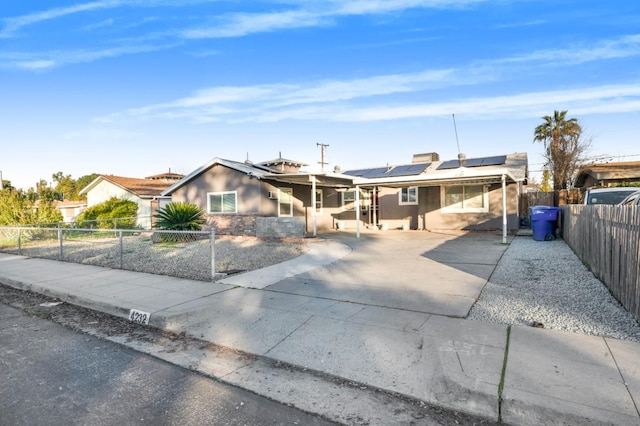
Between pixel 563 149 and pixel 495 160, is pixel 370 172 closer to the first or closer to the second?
pixel 495 160

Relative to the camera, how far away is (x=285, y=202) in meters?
18.1

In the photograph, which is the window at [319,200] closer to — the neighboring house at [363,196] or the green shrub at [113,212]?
the neighboring house at [363,196]

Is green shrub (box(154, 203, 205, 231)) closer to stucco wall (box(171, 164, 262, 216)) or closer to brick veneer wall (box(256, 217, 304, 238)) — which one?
stucco wall (box(171, 164, 262, 216))

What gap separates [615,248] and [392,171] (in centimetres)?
1476

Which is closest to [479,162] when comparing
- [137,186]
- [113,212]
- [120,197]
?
[113,212]

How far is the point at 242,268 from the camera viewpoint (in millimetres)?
9039

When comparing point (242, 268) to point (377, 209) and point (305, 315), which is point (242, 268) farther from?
point (377, 209)

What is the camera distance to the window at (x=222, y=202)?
1741 centimetres

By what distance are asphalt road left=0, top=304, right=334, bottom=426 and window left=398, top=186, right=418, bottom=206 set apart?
16130 millimetres

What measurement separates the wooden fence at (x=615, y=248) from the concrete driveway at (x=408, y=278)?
6.35ft

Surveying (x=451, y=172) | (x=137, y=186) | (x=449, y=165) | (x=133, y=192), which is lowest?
(x=133, y=192)

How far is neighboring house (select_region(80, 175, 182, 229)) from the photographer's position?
87.3 ft

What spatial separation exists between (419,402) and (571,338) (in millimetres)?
2295

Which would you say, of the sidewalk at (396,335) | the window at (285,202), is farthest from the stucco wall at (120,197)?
the sidewalk at (396,335)
